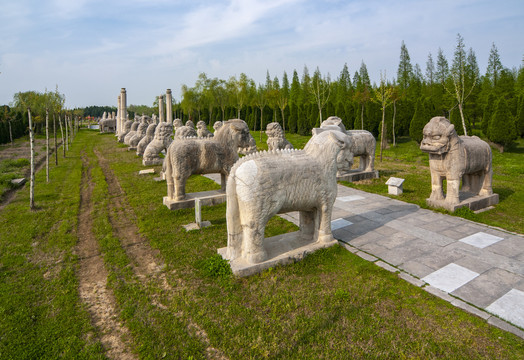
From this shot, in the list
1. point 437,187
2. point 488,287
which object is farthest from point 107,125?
point 488,287

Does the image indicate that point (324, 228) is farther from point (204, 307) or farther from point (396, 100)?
point (396, 100)

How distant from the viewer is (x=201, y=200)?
8039mm

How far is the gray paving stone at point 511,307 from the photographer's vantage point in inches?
140

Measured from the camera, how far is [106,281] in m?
4.57

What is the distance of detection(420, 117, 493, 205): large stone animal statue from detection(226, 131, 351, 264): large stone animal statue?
130 inches

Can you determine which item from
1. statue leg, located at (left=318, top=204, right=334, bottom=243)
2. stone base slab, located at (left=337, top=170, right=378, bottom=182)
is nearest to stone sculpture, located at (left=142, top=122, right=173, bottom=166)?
stone base slab, located at (left=337, top=170, right=378, bottom=182)

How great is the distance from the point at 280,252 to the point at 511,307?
300 cm

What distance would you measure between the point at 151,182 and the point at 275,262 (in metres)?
A: 7.74

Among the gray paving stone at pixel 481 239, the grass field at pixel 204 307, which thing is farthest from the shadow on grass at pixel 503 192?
the gray paving stone at pixel 481 239

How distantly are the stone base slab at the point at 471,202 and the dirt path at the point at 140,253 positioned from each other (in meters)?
6.34

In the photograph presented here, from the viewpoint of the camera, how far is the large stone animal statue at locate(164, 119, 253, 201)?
7648mm

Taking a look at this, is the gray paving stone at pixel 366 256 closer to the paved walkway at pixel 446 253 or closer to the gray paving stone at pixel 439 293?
the paved walkway at pixel 446 253

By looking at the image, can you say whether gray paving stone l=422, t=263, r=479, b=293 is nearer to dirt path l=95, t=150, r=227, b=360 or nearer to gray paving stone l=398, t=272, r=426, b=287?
gray paving stone l=398, t=272, r=426, b=287

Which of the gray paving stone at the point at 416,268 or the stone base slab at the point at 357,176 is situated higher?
the stone base slab at the point at 357,176
